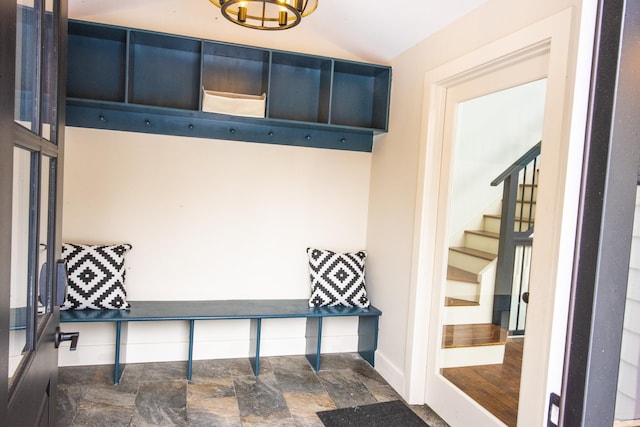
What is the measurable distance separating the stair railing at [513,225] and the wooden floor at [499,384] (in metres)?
0.17

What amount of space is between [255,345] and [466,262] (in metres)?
1.68

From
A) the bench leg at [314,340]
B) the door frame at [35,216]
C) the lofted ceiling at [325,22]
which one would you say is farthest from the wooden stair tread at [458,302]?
the door frame at [35,216]

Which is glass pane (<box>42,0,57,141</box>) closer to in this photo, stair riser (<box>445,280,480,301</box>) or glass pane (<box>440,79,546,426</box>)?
glass pane (<box>440,79,546,426</box>)

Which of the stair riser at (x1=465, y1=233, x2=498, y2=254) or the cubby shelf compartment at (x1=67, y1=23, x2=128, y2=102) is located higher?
the cubby shelf compartment at (x1=67, y1=23, x2=128, y2=102)

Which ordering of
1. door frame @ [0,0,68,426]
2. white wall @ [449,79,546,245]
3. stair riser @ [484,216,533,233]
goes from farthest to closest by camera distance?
stair riser @ [484,216,533,233]
white wall @ [449,79,546,245]
door frame @ [0,0,68,426]

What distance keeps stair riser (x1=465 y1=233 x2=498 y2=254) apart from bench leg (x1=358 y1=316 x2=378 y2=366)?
1.14m

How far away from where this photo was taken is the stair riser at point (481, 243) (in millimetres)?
2414

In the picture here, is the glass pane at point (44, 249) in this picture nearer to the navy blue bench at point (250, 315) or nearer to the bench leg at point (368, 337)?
the navy blue bench at point (250, 315)

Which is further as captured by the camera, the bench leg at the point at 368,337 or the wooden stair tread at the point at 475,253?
the bench leg at the point at 368,337

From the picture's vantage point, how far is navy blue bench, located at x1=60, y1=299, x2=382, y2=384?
290 centimetres

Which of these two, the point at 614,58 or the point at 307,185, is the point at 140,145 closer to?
the point at 307,185

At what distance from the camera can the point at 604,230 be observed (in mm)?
608

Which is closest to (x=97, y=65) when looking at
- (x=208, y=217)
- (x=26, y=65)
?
(x=208, y=217)

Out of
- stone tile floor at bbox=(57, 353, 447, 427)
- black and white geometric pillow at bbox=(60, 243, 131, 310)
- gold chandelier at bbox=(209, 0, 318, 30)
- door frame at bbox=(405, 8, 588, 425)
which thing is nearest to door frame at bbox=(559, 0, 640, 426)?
door frame at bbox=(405, 8, 588, 425)
